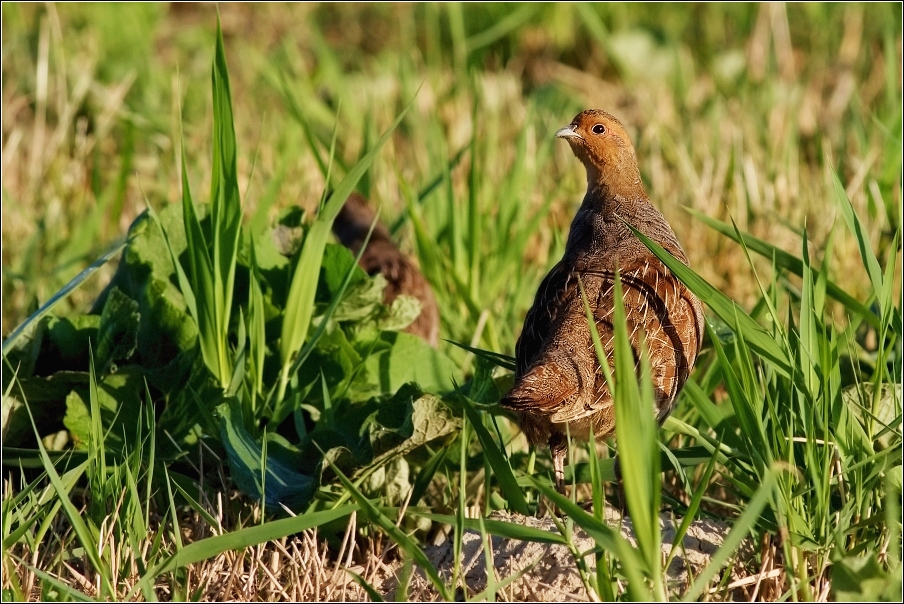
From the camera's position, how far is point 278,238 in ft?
15.5

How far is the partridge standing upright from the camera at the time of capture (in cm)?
333

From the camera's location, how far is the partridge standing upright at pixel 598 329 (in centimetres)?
333

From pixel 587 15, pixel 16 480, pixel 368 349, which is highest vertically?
pixel 587 15

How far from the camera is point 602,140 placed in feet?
14.5

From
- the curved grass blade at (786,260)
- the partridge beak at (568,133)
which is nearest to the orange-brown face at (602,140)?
the partridge beak at (568,133)

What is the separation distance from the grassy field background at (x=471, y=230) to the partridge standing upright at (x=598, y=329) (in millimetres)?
169

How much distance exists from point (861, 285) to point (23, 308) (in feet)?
12.7

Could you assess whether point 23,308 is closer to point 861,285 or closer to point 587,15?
point 861,285

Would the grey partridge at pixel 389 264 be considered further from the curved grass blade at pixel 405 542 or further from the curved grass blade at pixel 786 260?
the curved grass blade at pixel 405 542

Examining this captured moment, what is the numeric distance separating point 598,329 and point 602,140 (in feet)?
3.48

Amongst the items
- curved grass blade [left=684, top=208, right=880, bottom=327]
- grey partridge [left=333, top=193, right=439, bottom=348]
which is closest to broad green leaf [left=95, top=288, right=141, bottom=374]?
grey partridge [left=333, top=193, right=439, bottom=348]

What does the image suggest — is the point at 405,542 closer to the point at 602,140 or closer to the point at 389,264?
the point at 602,140

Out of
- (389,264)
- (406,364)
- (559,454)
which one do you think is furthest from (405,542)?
(389,264)

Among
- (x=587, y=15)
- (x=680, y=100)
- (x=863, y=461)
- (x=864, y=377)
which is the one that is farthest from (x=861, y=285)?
(x=587, y=15)
